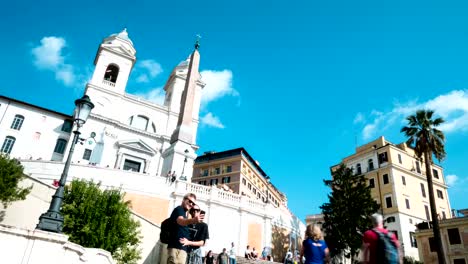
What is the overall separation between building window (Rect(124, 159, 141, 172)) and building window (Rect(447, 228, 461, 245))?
3281 cm

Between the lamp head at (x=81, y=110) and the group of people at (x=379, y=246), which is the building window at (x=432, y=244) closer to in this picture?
the group of people at (x=379, y=246)

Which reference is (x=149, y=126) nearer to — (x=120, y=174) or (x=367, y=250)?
(x=120, y=174)

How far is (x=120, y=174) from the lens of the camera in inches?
890

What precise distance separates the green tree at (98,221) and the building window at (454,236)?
31503 mm

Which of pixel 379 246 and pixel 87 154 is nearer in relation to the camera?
pixel 379 246

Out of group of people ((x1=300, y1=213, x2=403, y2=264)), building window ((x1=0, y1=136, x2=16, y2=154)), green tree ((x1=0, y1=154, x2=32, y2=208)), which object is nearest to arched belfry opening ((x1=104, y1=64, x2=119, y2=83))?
building window ((x1=0, y1=136, x2=16, y2=154))

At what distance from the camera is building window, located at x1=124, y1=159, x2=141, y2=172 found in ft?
115

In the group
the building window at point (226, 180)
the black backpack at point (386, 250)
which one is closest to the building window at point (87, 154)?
the black backpack at point (386, 250)

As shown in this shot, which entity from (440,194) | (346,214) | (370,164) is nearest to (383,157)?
(370,164)

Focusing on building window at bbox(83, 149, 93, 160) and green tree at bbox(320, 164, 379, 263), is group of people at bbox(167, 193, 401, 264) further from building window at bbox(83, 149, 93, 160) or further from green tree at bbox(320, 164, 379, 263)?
building window at bbox(83, 149, 93, 160)

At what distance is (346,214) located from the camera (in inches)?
1122

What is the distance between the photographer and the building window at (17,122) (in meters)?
34.1

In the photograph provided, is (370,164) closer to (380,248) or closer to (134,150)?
(134,150)

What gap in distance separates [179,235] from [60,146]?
1390 inches
